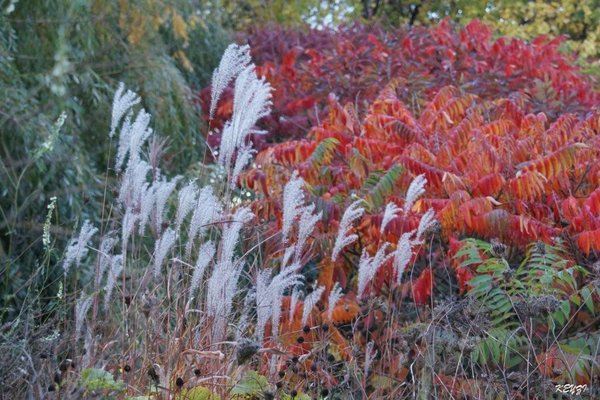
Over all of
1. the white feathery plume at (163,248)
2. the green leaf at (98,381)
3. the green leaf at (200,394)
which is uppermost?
the white feathery plume at (163,248)

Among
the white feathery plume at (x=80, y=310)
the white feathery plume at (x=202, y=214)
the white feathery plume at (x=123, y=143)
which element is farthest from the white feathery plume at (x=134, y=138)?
the white feathery plume at (x=80, y=310)

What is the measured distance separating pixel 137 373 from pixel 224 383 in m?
0.29

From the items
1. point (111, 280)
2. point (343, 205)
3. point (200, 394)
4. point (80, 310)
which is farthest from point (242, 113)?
→ point (343, 205)

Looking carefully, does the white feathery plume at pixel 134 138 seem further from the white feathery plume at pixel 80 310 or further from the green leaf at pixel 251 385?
the green leaf at pixel 251 385

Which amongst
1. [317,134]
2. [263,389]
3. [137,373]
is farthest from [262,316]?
[317,134]

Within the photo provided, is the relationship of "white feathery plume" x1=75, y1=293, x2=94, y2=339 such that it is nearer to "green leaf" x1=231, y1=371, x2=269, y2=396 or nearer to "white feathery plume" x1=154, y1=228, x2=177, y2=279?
"white feathery plume" x1=154, y1=228, x2=177, y2=279

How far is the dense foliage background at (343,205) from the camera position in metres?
3.84

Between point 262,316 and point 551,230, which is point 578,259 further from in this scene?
point 262,316

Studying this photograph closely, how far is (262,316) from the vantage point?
3637 millimetres

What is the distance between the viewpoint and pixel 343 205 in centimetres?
554

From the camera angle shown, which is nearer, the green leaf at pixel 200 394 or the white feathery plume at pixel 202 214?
the green leaf at pixel 200 394

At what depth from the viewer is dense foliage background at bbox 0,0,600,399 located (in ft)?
12.6

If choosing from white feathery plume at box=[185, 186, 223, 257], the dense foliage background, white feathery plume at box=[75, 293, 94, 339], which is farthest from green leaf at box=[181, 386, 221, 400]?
white feathery plume at box=[185, 186, 223, 257]

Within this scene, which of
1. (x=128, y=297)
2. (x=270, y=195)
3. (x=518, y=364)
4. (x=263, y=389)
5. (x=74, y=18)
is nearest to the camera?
(x=263, y=389)
